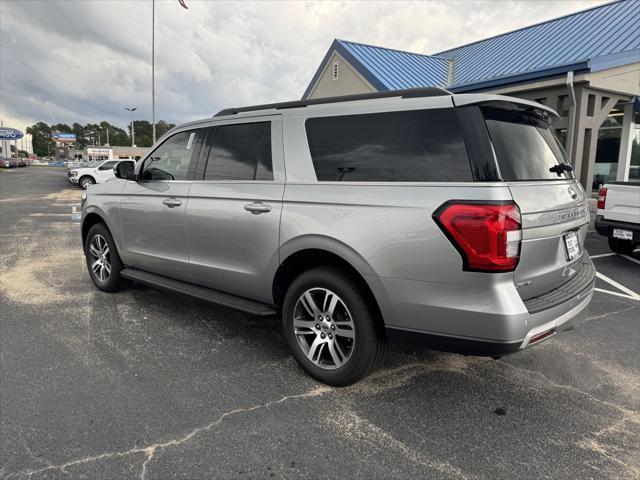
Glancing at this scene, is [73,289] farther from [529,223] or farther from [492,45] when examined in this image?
[492,45]

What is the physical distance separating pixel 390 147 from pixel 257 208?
114 cm

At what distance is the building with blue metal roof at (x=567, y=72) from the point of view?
12.5 meters


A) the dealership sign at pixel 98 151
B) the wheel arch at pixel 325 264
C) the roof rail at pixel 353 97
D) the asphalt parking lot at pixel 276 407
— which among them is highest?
the dealership sign at pixel 98 151

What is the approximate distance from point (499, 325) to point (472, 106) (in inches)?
50.0

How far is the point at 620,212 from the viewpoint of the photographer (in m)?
7.29

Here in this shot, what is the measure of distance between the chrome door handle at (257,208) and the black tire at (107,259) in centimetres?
234

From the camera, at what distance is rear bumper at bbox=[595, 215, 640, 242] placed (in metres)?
7.06

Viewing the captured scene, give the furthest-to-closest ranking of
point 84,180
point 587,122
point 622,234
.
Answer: point 84,180
point 587,122
point 622,234

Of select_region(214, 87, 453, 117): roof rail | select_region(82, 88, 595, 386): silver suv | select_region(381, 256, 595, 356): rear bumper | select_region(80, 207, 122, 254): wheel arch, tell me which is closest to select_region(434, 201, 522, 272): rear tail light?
select_region(82, 88, 595, 386): silver suv

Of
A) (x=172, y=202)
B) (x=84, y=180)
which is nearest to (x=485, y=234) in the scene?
(x=172, y=202)

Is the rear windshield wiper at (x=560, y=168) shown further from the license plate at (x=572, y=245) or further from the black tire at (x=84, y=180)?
the black tire at (x=84, y=180)

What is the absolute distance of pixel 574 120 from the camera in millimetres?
12570

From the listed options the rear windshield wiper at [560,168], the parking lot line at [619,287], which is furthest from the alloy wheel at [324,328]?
the parking lot line at [619,287]

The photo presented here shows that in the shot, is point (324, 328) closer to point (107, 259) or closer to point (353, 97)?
point (353, 97)
